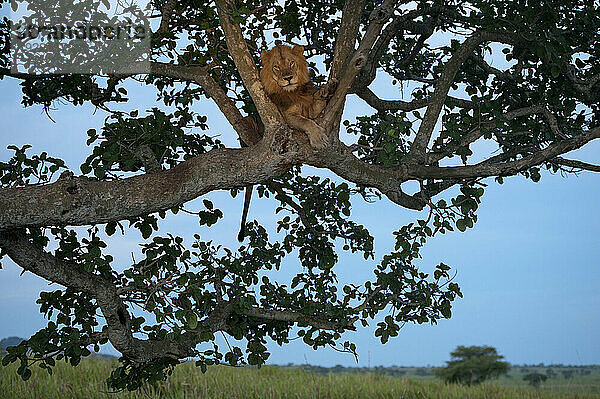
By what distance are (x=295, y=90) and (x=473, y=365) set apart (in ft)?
27.0

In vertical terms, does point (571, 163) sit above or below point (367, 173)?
above

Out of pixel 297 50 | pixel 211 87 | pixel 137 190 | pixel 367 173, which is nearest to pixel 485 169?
pixel 367 173

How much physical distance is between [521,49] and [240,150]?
273cm

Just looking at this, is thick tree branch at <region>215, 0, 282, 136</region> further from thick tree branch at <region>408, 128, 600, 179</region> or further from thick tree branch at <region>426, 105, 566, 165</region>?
thick tree branch at <region>426, 105, 566, 165</region>

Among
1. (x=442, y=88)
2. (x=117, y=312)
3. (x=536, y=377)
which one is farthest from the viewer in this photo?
(x=536, y=377)

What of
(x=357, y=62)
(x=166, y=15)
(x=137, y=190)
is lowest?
(x=137, y=190)

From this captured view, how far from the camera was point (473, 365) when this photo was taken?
11.2m

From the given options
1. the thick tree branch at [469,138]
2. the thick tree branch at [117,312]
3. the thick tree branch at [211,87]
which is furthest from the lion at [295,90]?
the thick tree branch at [117,312]

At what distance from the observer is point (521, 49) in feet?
18.1

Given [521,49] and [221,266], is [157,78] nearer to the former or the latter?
[221,266]

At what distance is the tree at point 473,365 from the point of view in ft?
35.8

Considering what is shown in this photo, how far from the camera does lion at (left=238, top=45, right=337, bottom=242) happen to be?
4246 millimetres

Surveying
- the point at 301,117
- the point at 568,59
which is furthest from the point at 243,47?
the point at 568,59

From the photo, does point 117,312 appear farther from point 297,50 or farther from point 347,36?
point 347,36
